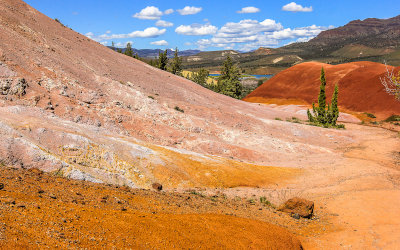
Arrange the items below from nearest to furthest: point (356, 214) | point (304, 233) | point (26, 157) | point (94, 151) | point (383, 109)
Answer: point (304, 233)
point (26, 157)
point (356, 214)
point (94, 151)
point (383, 109)

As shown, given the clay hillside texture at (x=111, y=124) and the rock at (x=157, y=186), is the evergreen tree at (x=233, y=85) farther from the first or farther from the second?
the rock at (x=157, y=186)

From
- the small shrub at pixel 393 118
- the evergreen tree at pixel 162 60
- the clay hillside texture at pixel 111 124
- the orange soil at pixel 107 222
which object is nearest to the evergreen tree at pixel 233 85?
the evergreen tree at pixel 162 60

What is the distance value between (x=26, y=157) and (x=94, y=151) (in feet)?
11.5

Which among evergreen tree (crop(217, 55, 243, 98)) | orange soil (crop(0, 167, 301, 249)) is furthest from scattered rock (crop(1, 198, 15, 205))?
evergreen tree (crop(217, 55, 243, 98))

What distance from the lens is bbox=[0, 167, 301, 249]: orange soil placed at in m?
6.68

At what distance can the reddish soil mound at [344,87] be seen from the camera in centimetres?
6112

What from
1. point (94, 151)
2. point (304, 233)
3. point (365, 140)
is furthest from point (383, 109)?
point (94, 151)

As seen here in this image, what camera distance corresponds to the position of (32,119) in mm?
16766

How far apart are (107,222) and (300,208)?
10.2 metres

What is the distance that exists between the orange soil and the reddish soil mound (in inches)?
2039

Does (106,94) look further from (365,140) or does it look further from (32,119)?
(365,140)

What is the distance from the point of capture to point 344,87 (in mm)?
73250

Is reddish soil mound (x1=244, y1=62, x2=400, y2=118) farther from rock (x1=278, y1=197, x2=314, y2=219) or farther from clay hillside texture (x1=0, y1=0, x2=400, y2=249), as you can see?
rock (x1=278, y1=197, x2=314, y2=219)

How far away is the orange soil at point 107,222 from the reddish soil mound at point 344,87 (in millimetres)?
51786
